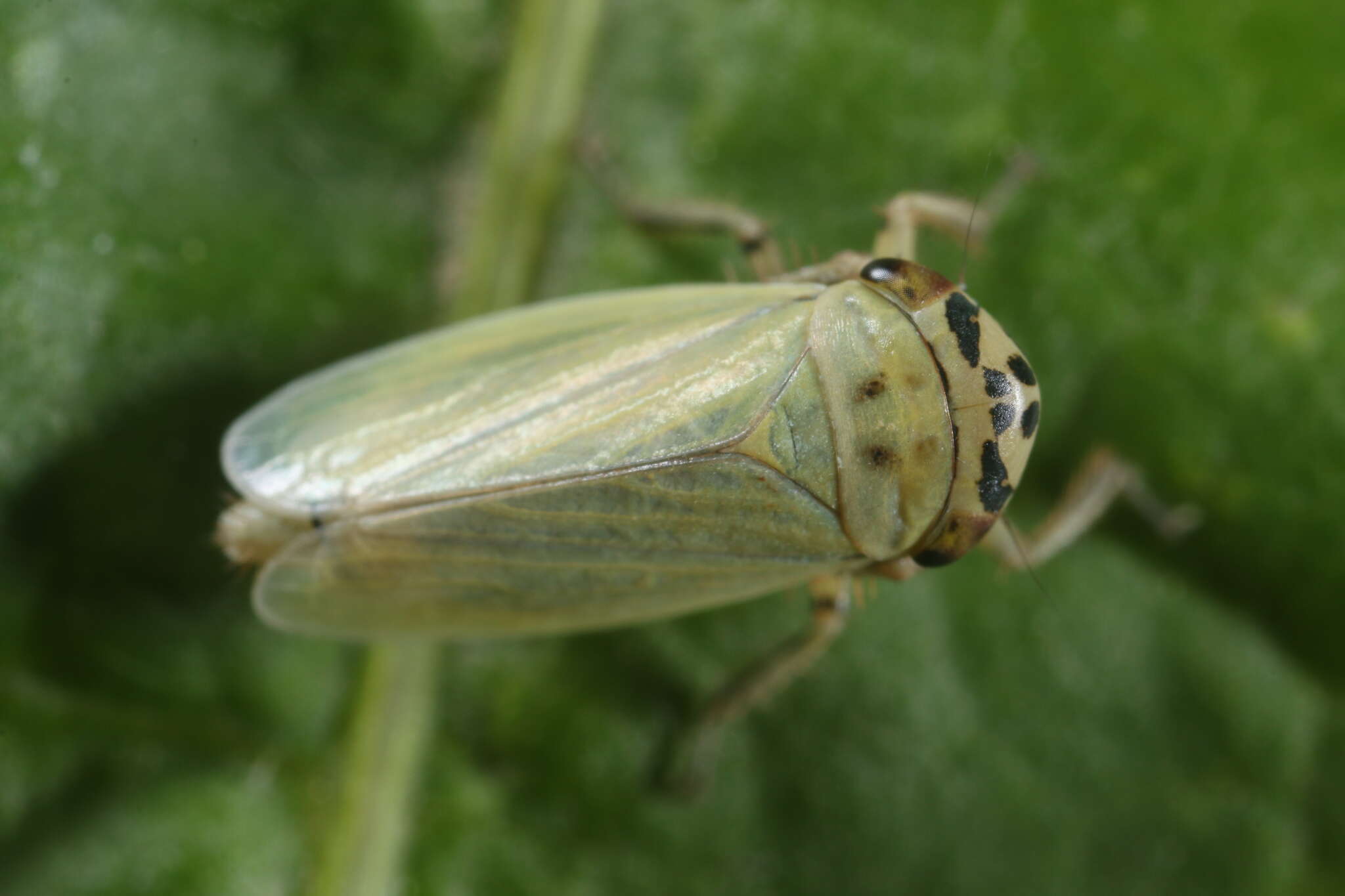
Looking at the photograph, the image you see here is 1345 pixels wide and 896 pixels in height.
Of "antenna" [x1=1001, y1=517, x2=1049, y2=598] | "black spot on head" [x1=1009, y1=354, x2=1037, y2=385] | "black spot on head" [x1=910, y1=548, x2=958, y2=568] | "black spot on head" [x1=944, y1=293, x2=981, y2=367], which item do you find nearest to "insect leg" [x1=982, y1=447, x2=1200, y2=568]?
"antenna" [x1=1001, y1=517, x2=1049, y2=598]

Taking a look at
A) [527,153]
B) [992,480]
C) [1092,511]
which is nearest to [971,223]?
[992,480]

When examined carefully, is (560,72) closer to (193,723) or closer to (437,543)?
(437,543)

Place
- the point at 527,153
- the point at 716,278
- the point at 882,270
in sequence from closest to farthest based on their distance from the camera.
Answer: the point at 882,270 < the point at 527,153 < the point at 716,278

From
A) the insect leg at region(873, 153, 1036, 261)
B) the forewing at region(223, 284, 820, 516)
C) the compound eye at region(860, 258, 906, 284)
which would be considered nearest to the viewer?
the forewing at region(223, 284, 820, 516)

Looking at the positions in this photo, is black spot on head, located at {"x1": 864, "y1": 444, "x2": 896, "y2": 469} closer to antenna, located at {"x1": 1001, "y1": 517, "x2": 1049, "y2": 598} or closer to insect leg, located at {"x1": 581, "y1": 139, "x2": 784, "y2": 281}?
antenna, located at {"x1": 1001, "y1": 517, "x2": 1049, "y2": 598}

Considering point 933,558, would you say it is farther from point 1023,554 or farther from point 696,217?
point 696,217

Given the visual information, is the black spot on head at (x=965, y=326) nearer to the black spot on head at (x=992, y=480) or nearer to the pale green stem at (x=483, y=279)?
the black spot on head at (x=992, y=480)
